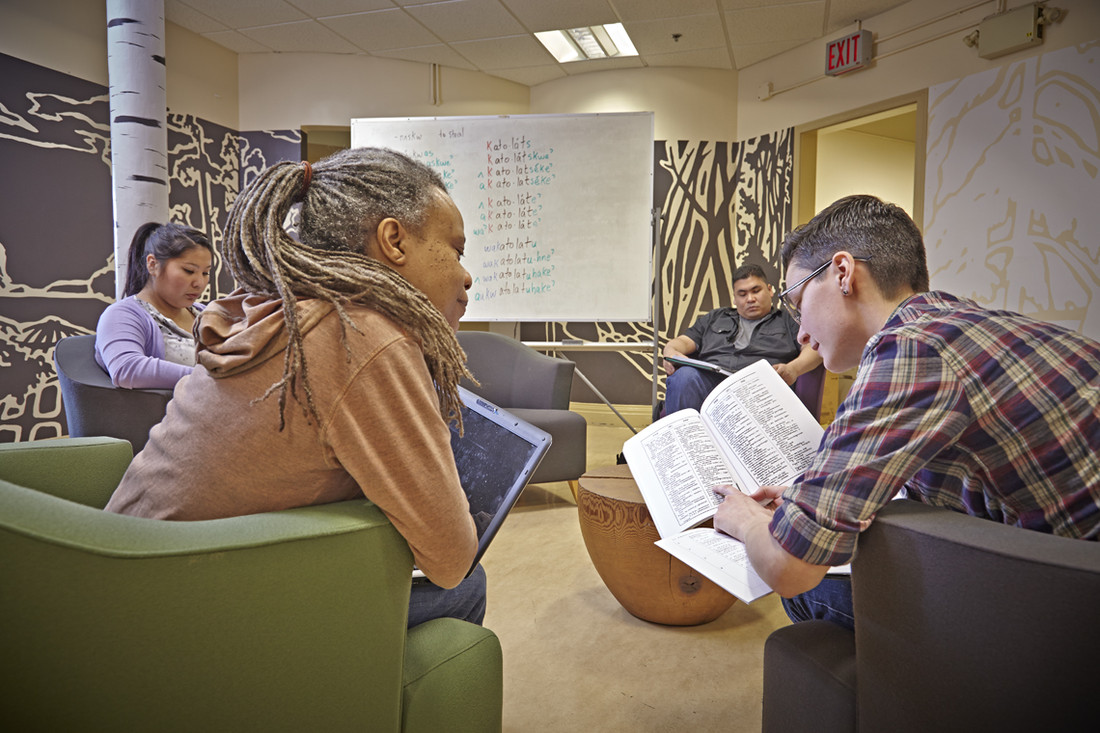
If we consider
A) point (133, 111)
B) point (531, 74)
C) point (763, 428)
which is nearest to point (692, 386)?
point (763, 428)

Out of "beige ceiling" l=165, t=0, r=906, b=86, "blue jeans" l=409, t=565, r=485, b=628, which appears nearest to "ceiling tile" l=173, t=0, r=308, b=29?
"beige ceiling" l=165, t=0, r=906, b=86

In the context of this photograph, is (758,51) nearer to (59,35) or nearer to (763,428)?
(763,428)

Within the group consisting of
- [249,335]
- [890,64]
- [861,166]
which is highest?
[890,64]

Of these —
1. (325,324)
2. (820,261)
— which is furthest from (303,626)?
(820,261)

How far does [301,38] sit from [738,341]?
3.78 meters

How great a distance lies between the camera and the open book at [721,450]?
1.33 meters

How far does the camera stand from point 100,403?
211 cm

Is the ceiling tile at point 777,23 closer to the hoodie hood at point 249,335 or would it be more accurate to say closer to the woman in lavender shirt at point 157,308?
the woman in lavender shirt at point 157,308

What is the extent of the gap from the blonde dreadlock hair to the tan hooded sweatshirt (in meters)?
0.03

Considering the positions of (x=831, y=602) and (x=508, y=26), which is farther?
(x=508, y=26)

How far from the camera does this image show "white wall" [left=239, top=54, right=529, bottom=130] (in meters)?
5.14

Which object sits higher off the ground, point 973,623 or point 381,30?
point 381,30

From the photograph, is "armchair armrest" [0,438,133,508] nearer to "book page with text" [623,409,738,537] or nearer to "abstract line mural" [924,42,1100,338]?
"book page with text" [623,409,738,537]

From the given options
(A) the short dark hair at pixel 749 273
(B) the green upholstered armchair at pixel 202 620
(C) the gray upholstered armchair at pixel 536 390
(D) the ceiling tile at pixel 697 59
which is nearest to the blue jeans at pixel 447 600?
(B) the green upholstered armchair at pixel 202 620
